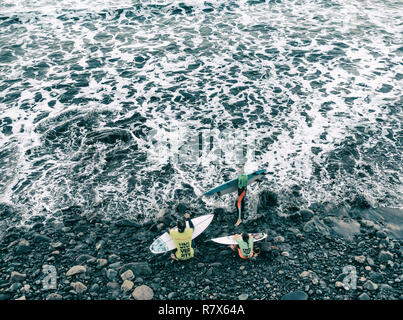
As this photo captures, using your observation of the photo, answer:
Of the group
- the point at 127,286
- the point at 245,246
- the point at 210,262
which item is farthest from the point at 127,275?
the point at 245,246

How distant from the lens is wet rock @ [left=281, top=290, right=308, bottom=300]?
27.5 feet

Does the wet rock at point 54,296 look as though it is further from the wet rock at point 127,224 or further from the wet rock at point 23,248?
the wet rock at point 127,224

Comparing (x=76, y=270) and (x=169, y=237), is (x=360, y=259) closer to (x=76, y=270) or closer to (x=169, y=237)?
(x=169, y=237)

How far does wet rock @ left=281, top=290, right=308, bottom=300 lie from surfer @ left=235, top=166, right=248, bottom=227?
2.86 meters

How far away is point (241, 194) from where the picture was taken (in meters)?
10.5

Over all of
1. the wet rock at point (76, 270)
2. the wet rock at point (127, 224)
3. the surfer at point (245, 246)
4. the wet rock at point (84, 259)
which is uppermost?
the surfer at point (245, 246)

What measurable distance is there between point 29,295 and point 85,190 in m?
4.43

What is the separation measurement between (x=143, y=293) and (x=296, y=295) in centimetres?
428

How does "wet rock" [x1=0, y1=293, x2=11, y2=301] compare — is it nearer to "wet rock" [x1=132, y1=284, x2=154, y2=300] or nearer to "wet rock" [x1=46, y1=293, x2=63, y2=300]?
"wet rock" [x1=46, y1=293, x2=63, y2=300]

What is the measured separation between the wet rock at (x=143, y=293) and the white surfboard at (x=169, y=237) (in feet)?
3.65

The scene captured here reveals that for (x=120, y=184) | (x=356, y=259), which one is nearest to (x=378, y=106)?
(x=356, y=259)

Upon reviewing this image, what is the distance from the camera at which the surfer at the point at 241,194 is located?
34.0 ft

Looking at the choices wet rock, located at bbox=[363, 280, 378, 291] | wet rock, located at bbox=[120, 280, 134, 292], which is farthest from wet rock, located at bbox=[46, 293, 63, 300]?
wet rock, located at bbox=[363, 280, 378, 291]

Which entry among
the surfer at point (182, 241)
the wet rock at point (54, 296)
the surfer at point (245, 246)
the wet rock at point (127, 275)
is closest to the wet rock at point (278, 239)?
the surfer at point (245, 246)
